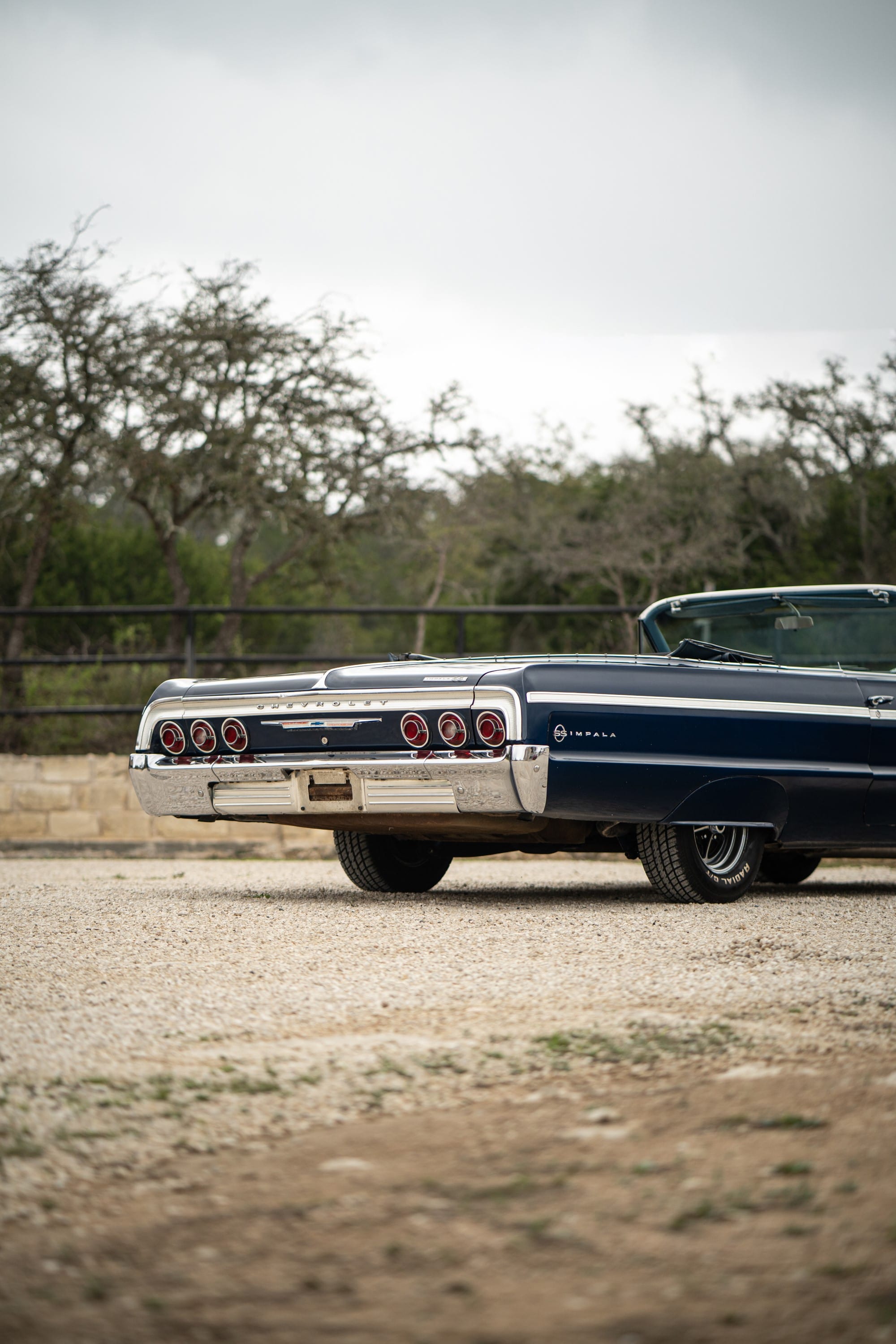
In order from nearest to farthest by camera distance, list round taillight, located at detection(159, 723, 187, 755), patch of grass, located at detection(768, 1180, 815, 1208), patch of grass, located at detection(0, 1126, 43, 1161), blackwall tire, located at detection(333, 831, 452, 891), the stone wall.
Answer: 1. patch of grass, located at detection(768, 1180, 815, 1208)
2. patch of grass, located at detection(0, 1126, 43, 1161)
3. round taillight, located at detection(159, 723, 187, 755)
4. blackwall tire, located at detection(333, 831, 452, 891)
5. the stone wall

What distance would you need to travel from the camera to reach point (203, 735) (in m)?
6.96

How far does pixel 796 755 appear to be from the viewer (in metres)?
7.02

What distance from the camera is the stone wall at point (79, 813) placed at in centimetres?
1332

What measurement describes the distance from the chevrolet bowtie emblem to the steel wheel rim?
5.52 ft

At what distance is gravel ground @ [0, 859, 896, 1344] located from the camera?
225 centimetres

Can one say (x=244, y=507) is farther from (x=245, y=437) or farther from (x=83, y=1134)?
(x=83, y=1134)

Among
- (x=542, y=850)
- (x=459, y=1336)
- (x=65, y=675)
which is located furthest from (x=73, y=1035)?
(x=65, y=675)

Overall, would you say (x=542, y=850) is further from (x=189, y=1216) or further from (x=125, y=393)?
(x=125, y=393)

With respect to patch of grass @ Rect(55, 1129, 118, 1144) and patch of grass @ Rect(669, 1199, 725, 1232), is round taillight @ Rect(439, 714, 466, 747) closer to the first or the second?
patch of grass @ Rect(55, 1129, 118, 1144)

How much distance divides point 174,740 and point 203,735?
21 centimetres

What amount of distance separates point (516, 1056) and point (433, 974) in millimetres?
1163

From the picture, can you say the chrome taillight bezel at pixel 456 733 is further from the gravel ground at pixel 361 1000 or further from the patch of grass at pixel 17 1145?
the patch of grass at pixel 17 1145

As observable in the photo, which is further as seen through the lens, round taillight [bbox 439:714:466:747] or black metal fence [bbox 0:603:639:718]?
black metal fence [bbox 0:603:639:718]

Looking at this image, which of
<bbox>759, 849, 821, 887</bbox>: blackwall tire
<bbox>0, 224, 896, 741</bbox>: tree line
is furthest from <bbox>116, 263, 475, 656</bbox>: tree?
<bbox>759, 849, 821, 887</bbox>: blackwall tire
